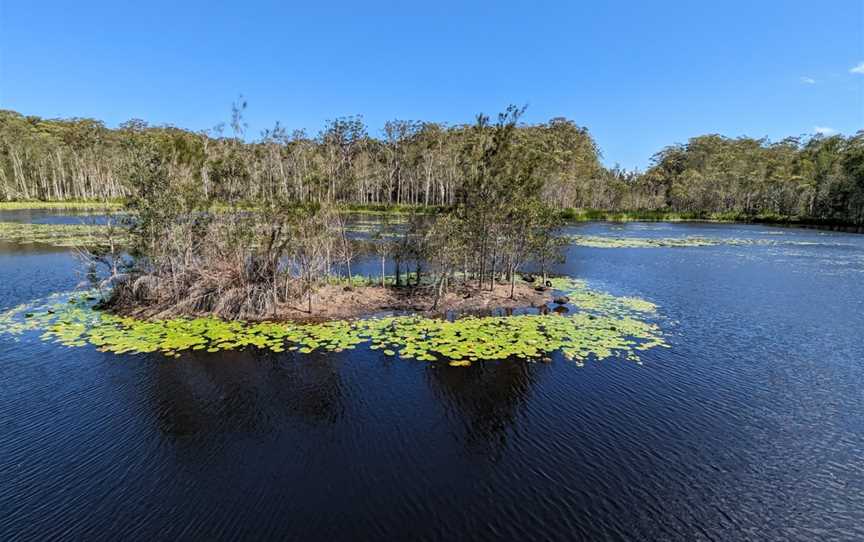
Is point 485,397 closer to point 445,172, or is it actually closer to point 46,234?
point 46,234

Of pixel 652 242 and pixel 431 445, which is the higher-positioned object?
pixel 652 242

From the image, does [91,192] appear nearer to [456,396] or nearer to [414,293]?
[414,293]

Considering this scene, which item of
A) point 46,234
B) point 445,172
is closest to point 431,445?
point 46,234

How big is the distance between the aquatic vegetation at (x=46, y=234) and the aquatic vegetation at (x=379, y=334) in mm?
22743

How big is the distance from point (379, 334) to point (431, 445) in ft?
23.6

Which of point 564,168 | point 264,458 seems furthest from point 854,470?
point 564,168

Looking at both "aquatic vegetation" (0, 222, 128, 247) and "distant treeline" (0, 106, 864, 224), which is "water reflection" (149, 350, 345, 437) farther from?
"distant treeline" (0, 106, 864, 224)

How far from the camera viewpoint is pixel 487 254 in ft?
79.7

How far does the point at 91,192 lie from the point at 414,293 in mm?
106696

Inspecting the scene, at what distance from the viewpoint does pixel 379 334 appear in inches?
637

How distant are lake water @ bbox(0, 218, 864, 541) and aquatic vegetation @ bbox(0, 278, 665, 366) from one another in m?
0.72

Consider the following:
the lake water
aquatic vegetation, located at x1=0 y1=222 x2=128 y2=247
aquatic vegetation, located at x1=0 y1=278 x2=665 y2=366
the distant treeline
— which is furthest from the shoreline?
the lake water

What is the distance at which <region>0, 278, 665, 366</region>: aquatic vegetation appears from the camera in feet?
48.1

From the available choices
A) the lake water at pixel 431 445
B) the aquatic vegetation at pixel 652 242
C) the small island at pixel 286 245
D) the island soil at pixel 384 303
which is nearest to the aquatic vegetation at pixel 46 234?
the small island at pixel 286 245
